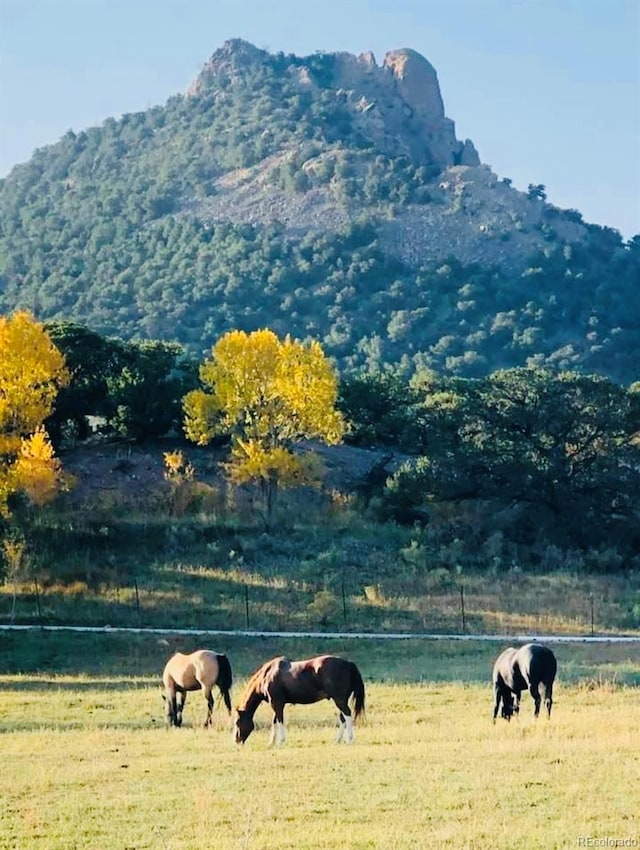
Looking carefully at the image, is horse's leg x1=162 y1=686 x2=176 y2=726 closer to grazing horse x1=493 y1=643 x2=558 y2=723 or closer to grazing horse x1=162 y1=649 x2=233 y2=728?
grazing horse x1=162 y1=649 x2=233 y2=728

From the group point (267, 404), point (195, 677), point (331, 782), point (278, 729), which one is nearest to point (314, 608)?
point (267, 404)

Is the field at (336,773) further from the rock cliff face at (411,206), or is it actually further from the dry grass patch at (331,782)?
the rock cliff face at (411,206)

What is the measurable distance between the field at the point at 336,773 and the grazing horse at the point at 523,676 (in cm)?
55

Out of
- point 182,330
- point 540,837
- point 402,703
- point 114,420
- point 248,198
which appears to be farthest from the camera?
point 248,198

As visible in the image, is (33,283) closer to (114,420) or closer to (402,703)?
(114,420)

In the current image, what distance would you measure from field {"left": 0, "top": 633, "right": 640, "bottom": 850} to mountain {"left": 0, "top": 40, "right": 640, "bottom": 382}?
91.1 metres

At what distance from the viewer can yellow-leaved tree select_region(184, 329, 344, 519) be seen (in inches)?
2210

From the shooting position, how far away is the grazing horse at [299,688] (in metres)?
21.5

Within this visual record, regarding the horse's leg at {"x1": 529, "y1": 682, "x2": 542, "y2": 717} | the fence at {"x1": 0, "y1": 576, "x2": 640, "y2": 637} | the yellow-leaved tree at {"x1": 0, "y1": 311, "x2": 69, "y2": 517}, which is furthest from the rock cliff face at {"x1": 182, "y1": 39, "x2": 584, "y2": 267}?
the horse's leg at {"x1": 529, "y1": 682, "x2": 542, "y2": 717}

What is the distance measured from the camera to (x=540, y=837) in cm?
1294

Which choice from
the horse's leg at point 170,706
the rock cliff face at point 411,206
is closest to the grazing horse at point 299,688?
the horse's leg at point 170,706

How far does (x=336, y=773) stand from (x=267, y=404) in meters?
40.7

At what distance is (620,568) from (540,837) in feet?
136

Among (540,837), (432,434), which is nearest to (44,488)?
(432,434)
